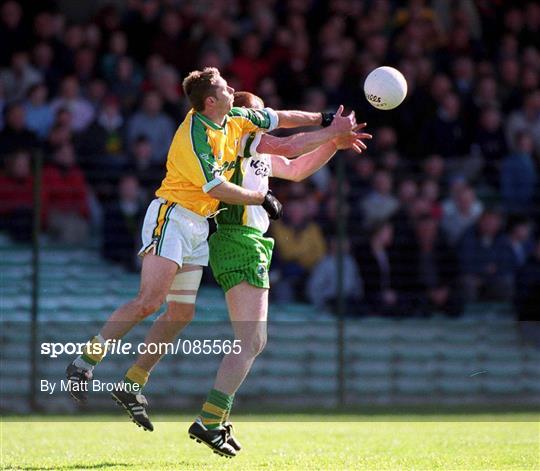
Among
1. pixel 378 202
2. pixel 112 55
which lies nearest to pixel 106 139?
pixel 112 55

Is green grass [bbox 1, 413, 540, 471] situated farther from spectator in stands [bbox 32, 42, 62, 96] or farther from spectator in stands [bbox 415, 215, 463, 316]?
spectator in stands [bbox 32, 42, 62, 96]

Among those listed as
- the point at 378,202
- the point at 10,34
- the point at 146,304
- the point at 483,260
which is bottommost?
the point at 483,260

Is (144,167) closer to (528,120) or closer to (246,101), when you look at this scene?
(246,101)

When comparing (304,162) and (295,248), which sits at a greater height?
(304,162)

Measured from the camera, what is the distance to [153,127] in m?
14.7

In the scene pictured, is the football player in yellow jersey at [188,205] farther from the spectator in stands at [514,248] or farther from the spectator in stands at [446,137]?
the spectator in stands at [446,137]

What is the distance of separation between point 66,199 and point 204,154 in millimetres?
5730

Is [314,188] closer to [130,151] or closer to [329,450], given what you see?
[130,151]

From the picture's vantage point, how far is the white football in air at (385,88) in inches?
351

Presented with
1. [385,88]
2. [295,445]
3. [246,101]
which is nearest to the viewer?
[385,88]

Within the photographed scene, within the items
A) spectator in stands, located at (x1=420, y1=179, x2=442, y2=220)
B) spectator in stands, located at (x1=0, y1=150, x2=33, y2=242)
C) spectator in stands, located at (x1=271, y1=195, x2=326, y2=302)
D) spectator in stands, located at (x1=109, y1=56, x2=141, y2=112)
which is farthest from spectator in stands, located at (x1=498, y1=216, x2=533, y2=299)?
spectator in stands, located at (x1=0, y1=150, x2=33, y2=242)

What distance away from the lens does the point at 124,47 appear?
51.0ft

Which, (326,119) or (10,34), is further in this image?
(10,34)

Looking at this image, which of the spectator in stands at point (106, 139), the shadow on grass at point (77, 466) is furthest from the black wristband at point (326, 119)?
the spectator in stands at point (106, 139)
